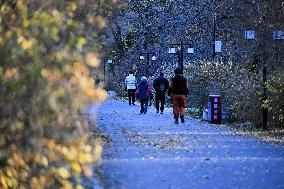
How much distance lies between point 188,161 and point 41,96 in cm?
757

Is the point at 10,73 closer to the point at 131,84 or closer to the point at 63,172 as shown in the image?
the point at 63,172

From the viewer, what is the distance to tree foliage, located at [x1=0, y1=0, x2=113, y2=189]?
19.0ft

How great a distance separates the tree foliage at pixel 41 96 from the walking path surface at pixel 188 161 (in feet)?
12.2

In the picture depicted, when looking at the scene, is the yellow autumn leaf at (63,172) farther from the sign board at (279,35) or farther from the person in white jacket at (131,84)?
the person in white jacket at (131,84)

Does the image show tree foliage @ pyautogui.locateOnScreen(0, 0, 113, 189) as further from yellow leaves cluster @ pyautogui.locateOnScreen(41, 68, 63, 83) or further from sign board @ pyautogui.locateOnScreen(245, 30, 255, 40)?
sign board @ pyautogui.locateOnScreen(245, 30, 255, 40)

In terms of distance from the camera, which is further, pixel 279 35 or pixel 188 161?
pixel 279 35

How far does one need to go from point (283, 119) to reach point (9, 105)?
15.6 meters

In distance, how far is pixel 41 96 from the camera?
5.93 meters

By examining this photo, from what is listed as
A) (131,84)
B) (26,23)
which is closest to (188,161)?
(26,23)

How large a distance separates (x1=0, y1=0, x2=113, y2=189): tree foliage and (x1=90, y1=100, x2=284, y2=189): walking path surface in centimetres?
371

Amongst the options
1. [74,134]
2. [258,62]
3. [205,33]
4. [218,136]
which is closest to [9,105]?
[74,134]

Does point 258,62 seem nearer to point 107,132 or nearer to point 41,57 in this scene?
point 107,132

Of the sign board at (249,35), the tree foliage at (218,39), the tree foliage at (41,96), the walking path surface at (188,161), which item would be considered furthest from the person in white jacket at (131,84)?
the tree foliage at (41,96)

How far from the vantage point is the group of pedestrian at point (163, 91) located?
24.5 m
